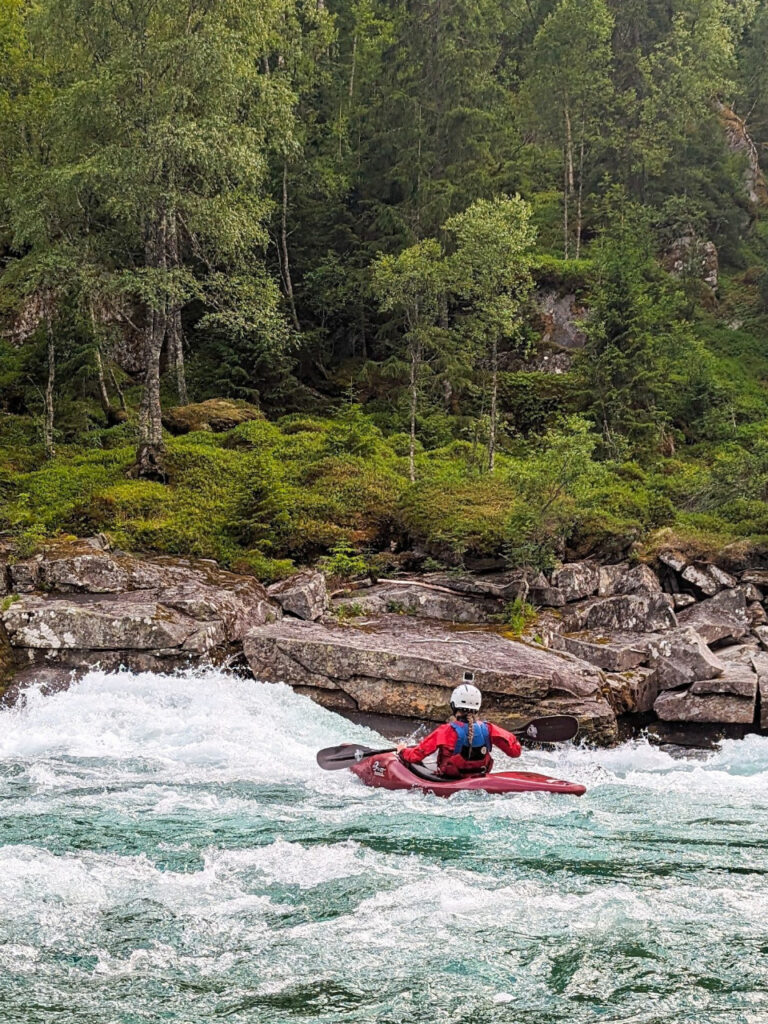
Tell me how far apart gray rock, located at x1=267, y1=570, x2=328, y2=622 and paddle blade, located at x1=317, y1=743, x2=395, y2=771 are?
14.4 feet

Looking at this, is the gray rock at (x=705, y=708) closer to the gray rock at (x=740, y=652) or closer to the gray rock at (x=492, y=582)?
the gray rock at (x=740, y=652)

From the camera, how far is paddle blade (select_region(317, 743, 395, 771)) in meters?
10.4

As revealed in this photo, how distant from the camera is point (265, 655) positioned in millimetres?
13234

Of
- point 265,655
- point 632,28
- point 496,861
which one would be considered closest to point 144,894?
point 496,861

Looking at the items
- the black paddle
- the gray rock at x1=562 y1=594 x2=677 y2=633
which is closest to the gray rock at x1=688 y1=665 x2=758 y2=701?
the gray rock at x1=562 y1=594 x2=677 y2=633

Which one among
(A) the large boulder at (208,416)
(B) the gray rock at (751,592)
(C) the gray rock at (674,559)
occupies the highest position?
(A) the large boulder at (208,416)

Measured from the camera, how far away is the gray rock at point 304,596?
14.9 meters

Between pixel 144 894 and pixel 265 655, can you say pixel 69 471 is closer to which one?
pixel 265 655

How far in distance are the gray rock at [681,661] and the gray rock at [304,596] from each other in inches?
218

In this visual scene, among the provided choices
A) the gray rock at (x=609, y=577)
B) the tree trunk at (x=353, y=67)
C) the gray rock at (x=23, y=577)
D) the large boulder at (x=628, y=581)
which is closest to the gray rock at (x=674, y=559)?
the large boulder at (x=628, y=581)

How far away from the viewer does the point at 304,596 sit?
15.0 meters

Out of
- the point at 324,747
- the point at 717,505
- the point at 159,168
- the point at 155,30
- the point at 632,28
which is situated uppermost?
the point at 632,28

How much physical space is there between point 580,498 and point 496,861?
31.2ft

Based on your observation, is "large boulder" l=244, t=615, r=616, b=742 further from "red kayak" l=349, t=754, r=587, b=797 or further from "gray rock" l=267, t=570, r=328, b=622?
"red kayak" l=349, t=754, r=587, b=797
